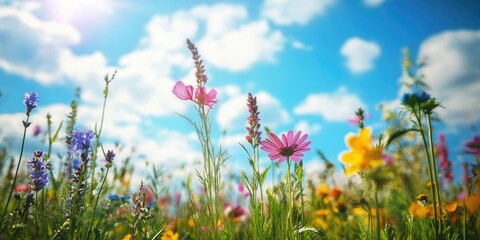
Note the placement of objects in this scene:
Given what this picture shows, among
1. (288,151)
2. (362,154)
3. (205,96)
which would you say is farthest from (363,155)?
(205,96)

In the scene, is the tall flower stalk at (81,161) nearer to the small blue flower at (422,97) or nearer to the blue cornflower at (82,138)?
the blue cornflower at (82,138)

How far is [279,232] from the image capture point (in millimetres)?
1646

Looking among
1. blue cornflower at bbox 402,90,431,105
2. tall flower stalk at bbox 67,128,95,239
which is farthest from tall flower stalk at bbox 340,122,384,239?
tall flower stalk at bbox 67,128,95,239

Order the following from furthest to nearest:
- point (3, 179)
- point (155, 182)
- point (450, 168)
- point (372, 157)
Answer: point (450, 168) → point (3, 179) → point (155, 182) → point (372, 157)

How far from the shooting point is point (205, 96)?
1761mm

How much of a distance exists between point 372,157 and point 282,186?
816 mm


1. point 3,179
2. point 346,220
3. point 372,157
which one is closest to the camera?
point 372,157

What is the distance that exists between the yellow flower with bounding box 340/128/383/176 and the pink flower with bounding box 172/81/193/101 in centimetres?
90

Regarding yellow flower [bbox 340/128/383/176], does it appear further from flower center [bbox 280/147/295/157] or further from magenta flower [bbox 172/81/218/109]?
magenta flower [bbox 172/81/218/109]

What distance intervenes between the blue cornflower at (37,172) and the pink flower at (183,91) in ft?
2.91

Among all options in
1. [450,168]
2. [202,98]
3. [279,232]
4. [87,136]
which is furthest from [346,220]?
[450,168]

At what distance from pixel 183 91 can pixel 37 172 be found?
0.95 metres

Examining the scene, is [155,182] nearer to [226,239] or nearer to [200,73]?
[226,239]

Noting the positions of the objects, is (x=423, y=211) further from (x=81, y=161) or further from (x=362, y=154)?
(x=81, y=161)
